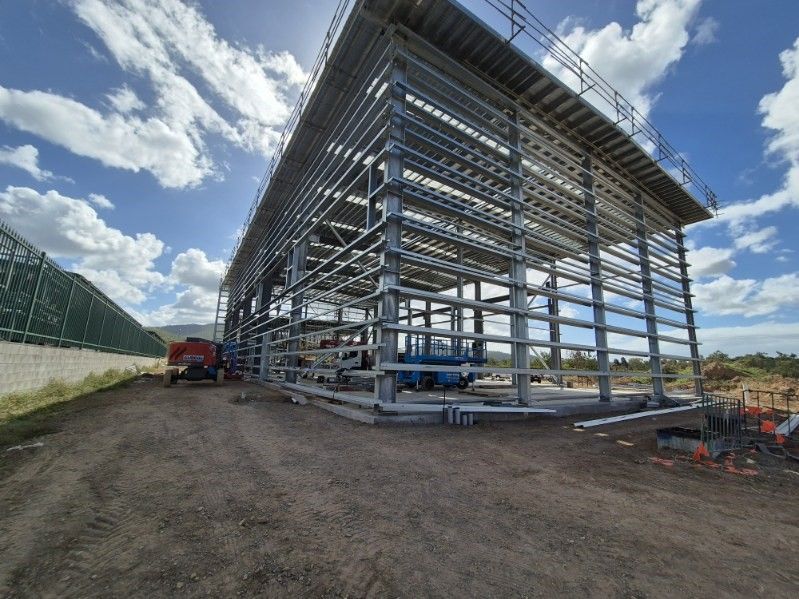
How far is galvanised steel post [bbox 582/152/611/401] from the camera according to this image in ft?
43.0

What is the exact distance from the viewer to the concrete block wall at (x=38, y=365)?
8.27 m

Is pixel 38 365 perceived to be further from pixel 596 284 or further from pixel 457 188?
pixel 596 284

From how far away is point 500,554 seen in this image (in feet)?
8.79

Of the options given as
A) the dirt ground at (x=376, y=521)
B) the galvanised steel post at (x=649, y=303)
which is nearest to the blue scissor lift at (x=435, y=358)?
the galvanised steel post at (x=649, y=303)

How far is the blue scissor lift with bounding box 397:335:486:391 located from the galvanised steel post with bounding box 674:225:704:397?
10723 millimetres

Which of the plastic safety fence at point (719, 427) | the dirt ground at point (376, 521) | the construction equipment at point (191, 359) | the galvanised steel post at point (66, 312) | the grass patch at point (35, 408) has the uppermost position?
the galvanised steel post at point (66, 312)

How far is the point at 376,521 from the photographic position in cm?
316

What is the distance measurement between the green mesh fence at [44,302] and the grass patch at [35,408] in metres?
1.49

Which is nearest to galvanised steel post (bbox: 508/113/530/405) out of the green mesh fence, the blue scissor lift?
the blue scissor lift

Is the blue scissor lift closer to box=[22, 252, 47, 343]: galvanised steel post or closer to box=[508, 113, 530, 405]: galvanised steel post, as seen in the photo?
box=[508, 113, 530, 405]: galvanised steel post

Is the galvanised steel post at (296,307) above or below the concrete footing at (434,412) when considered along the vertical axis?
above

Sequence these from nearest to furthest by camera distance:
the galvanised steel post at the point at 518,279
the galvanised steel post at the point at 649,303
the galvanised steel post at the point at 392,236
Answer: the galvanised steel post at the point at 392,236
the galvanised steel post at the point at 518,279
the galvanised steel post at the point at 649,303

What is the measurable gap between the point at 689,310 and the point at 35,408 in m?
26.1

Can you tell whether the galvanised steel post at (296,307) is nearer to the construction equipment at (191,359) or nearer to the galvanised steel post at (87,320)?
the construction equipment at (191,359)
